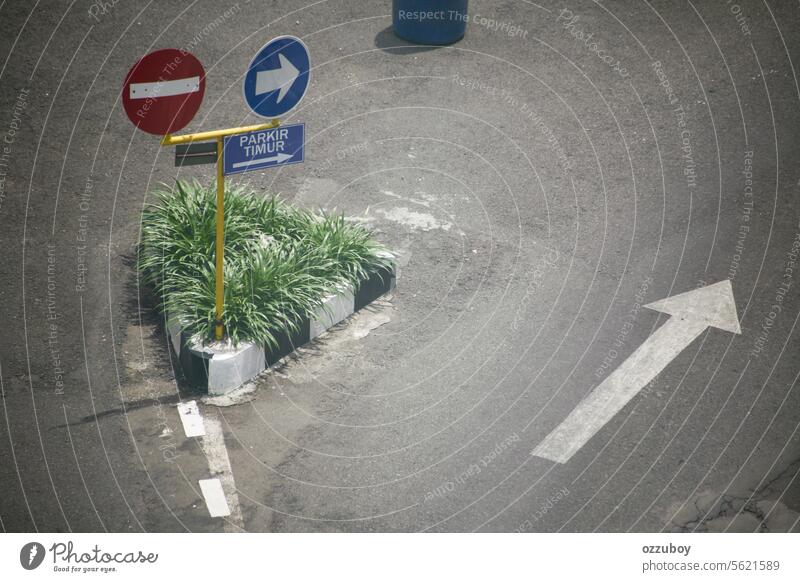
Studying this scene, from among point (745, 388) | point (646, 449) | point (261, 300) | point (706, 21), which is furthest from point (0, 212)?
point (706, 21)

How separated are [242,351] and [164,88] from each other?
78.8 inches

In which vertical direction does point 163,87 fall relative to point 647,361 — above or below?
above

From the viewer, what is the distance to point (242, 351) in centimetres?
764

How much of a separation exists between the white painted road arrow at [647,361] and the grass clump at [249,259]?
213cm

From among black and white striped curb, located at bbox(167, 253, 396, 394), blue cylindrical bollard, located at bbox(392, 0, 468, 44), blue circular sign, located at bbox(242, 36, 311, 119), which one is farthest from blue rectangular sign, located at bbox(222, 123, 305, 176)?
blue cylindrical bollard, located at bbox(392, 0, 468, 44)

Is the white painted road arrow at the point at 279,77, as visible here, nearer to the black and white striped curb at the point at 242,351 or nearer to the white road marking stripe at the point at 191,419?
the black and white striped curb at the point at 242,351

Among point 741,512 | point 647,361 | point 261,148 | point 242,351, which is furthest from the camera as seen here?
point 647,361

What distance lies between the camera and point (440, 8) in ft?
39.4

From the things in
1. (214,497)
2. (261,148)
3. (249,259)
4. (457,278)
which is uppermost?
(261,148)

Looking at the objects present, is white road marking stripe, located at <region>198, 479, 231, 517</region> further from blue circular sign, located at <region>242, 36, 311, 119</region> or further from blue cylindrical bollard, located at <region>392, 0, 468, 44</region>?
blue cylindrical bollard, located at <region>392, 0, 468, 44</region>

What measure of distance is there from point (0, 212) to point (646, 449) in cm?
583

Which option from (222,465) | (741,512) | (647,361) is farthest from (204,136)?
(741,512)

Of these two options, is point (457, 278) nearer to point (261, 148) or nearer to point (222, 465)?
point (261, 148)
